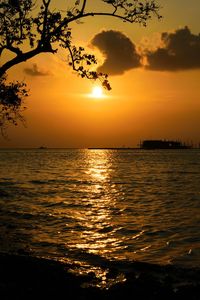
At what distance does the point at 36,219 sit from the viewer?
27.6 metres

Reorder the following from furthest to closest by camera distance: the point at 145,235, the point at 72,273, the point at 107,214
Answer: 1. the point at 107,214
2. the point at 145,235
3. the point at 72,273

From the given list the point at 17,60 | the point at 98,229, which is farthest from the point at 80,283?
the point at 98,229

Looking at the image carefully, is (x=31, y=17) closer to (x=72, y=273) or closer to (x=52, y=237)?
(x=52, y=237)

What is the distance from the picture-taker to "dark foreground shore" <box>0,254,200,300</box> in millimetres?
11203

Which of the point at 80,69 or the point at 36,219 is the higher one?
the point at 80,69

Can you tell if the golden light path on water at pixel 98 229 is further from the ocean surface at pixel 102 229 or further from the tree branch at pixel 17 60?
the tree branch at pixel 17 60

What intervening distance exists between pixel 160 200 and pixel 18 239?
2113 cm

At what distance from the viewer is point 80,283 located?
40.5 feet

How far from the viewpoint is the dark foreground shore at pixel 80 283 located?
11203 millimetres

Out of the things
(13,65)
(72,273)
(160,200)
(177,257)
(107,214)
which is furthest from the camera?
(160,200)

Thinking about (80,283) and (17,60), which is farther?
(17,60)

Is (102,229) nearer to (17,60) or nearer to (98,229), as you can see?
(98,229)

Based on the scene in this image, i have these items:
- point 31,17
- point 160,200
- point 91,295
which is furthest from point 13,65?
point 160,200

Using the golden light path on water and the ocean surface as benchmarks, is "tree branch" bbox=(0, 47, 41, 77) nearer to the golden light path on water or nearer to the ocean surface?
the ocean surface
